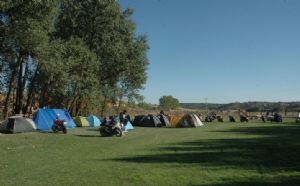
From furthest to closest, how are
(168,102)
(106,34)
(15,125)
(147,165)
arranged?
(168,102)
(106,34)
(15,125)
(147,165)

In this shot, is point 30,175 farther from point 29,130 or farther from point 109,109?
point 109,109

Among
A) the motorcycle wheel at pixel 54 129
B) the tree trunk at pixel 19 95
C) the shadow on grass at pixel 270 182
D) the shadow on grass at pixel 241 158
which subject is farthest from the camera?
the tree trunk at pixel 19 95

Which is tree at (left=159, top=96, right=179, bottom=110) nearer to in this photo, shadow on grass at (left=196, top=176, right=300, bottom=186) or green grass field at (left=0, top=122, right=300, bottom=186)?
green grass field at (left=0, top=122, right=300, bottom=186)

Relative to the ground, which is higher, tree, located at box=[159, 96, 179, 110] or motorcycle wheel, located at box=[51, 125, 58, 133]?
tree, located at box=[159, 96, 179, 110]

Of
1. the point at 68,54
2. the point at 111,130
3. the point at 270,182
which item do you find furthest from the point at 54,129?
the point at 270,182

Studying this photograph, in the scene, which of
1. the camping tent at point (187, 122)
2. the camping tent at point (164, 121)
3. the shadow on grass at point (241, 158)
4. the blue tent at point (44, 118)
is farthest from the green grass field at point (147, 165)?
the camping tent at point (164, 121)

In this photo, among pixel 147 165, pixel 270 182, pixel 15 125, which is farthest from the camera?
pixel 15 125

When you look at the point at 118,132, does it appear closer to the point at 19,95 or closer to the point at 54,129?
the point at 54,129

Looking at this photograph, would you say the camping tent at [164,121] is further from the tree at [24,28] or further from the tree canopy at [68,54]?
the tree at [24,28]

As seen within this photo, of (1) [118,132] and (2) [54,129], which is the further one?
(2) [54,129]

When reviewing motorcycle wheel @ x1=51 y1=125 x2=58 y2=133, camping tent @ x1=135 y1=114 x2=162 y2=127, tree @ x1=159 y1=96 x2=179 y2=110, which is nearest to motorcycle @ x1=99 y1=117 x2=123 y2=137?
motorcycle wheel @ x1=51 y1=125 x2=58 y2=133

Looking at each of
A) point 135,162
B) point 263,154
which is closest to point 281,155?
point 263,154

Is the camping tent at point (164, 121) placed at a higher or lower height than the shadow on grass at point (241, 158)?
higher

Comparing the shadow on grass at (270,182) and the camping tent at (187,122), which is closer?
the shadow on grass at (270,182)
